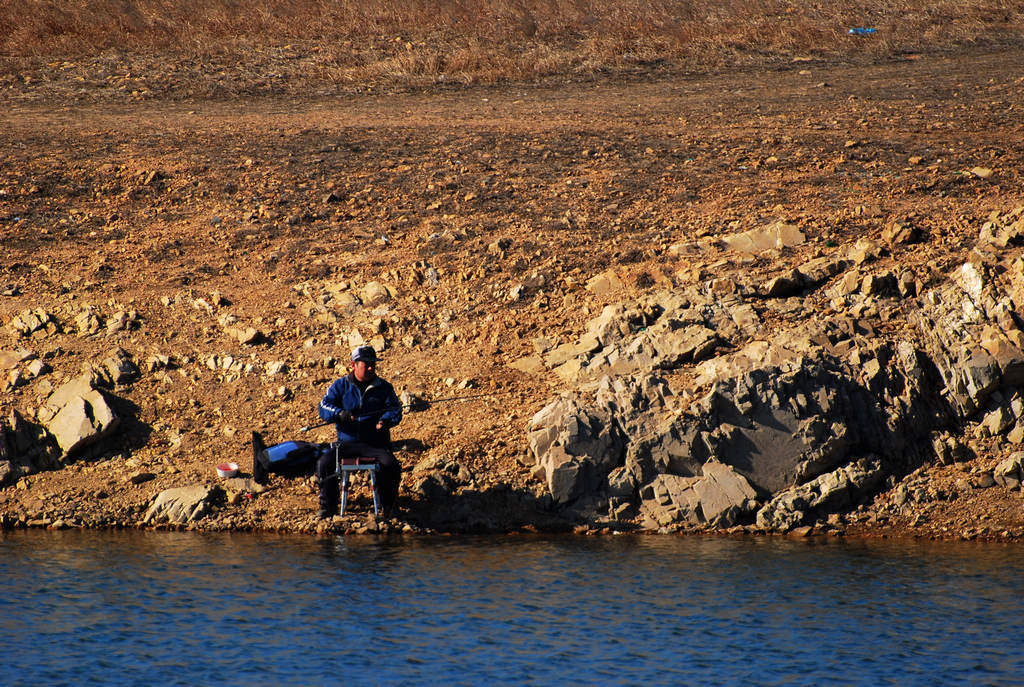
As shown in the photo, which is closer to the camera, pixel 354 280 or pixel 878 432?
pixel 878 432

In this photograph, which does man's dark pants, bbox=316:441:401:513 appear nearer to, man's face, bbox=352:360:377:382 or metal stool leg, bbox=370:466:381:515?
metal stool leg, bbox=370:466:381:515

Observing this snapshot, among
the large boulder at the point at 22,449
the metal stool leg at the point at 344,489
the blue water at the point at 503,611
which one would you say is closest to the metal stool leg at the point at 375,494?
the metal stool leg at the point at 344,489

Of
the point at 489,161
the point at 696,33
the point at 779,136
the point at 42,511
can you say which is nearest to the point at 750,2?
the point at 696,33

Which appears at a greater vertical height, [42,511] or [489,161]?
[489,161]

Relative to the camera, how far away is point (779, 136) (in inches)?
651

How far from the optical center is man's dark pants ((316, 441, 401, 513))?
375 inches

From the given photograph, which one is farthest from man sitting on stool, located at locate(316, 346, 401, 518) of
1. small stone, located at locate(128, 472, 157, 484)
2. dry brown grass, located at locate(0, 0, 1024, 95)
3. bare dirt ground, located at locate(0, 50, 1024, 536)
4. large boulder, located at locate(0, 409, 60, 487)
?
dry brown grass, located at locate(0, 0, 1024, 95)

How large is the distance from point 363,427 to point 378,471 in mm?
437

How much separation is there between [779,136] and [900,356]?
7002 mm

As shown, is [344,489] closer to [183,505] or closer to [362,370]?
[362,370]

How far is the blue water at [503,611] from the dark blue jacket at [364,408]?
92 cm

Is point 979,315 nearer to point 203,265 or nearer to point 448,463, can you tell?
point 448,463

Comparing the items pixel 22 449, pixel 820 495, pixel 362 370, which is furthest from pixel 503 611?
pixel 22 449

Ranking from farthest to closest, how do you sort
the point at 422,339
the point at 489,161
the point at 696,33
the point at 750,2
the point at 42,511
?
the point at 750,2 → the point at 696,33 → the point at 489,161 → the point at 422,339 → the point at 42,511
